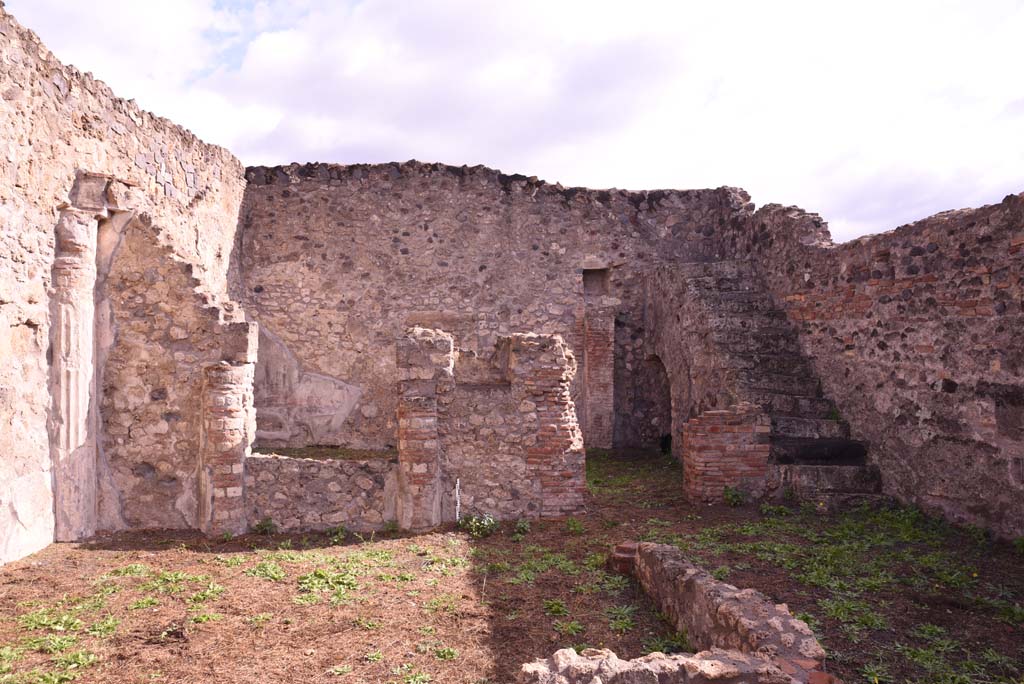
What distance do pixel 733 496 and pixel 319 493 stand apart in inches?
195

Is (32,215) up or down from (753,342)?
up

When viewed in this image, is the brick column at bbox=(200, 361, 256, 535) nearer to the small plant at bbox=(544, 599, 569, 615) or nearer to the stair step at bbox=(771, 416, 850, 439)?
the small plant at bbox=(544, 599, 569, 615)

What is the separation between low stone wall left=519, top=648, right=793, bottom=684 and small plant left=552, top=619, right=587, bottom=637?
1349 mm

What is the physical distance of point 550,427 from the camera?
731 cm

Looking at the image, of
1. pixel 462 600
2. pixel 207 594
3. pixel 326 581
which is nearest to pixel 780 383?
pixel 462 600

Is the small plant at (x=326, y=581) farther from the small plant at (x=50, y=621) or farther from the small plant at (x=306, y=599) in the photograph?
the small plant at (x=50, y=621)

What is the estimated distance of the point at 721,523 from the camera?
7410mm

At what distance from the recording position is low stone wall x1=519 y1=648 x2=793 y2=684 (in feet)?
10.3

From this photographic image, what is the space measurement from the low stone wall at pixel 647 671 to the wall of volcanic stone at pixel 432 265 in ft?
29.3

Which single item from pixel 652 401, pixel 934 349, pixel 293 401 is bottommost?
pixel 652 401

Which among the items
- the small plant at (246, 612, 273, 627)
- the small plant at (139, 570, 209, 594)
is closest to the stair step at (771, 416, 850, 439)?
the small plant at (246, 612, 273, 627)

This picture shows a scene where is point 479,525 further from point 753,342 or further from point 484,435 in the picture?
point 753,342

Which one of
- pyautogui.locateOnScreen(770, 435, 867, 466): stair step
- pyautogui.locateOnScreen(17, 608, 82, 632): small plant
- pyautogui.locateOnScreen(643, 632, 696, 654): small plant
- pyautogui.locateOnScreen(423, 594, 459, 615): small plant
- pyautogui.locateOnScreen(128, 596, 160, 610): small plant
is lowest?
pyautogui.locateOnScreen(643, 632, 696, 654): small plant

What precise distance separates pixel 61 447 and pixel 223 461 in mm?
1496
